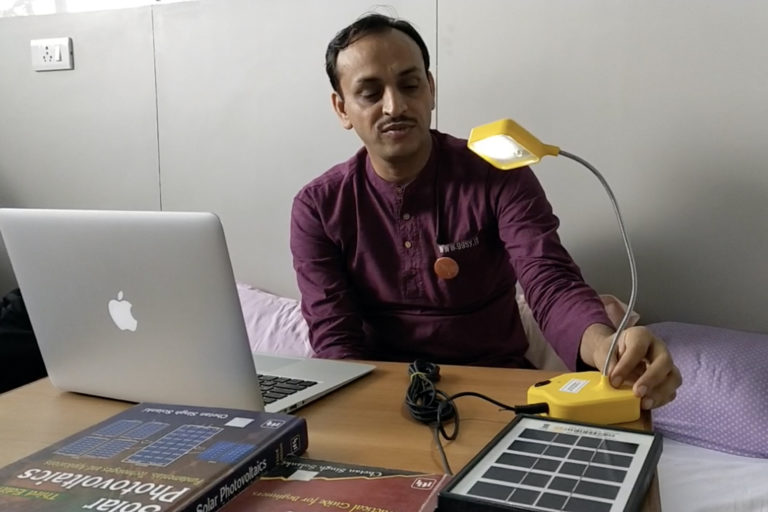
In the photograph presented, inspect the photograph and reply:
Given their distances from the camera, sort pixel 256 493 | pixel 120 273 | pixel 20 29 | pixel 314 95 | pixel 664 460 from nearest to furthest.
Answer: pixel 256 493, pixel 120 273, pixel 664 460, pixel 314 95, pixel 20 29

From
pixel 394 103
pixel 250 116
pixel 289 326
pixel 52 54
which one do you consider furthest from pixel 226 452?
pixel 52 54

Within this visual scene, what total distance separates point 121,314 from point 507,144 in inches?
20.4

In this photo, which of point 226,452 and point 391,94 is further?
point 391,94

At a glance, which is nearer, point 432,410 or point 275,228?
point 432,410

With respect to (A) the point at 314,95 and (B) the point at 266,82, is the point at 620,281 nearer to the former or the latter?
(A) the point at 314,95

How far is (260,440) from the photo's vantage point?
2.21 ft

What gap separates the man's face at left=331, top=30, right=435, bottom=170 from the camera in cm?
141

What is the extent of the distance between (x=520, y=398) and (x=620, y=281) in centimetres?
100

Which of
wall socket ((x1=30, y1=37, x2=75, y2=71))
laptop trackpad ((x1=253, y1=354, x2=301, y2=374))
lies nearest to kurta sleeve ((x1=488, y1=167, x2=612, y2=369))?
laptop trackpad ((x1=253, y1=354, x2=301, y2=374))

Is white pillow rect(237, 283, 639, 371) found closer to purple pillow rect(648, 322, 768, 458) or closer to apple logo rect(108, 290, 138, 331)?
purple pillow rect(648, 322, 768, 458)

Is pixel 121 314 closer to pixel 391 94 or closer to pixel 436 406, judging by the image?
pixel 436 406

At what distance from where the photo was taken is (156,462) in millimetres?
639

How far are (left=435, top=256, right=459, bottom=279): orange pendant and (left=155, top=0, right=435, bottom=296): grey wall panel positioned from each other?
719mm

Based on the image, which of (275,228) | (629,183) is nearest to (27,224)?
(275,228)
